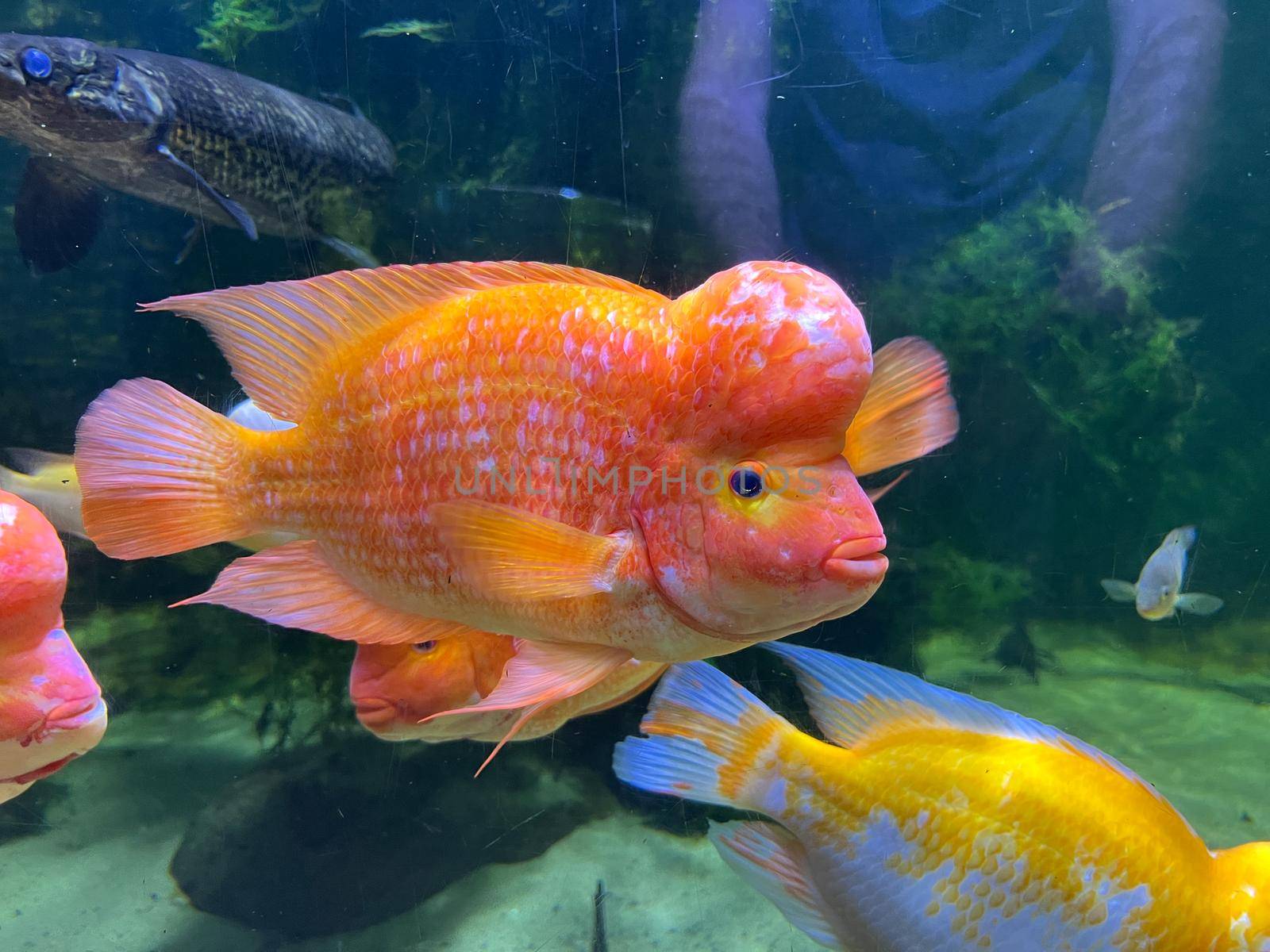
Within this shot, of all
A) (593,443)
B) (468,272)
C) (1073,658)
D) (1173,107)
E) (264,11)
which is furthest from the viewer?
(1073,658)

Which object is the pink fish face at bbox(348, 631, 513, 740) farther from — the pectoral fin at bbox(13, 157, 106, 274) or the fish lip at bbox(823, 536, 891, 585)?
the pectoral fin at bbox(13, 157, 106, 274)

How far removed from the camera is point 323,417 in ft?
3.26

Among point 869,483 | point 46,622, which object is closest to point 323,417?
point 46,622

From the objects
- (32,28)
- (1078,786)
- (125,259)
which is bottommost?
(1078,786)

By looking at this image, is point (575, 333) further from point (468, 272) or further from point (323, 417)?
point (323, 417)

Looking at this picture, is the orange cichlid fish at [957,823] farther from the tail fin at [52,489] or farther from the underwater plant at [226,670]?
the underwater plant at [226,670]

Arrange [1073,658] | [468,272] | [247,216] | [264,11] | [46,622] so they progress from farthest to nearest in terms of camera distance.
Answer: [1073,658]
[264,11]
[247,216]
[46,622]
[468,272]

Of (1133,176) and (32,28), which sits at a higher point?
(32,28)

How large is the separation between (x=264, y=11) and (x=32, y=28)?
72 cm

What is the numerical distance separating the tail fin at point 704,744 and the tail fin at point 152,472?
726mm

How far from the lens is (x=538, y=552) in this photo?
777 mm

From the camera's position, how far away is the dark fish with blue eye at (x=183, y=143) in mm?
1862

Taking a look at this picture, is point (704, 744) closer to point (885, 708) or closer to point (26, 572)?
point (885, 708)

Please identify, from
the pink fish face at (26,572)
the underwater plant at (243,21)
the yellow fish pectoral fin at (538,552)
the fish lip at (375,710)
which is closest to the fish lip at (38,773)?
the pink fish face at (26,572)
